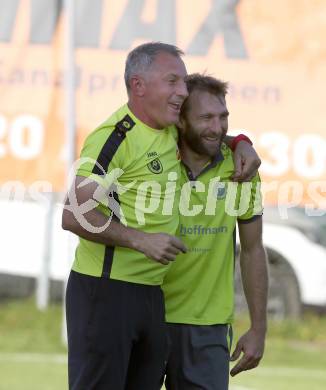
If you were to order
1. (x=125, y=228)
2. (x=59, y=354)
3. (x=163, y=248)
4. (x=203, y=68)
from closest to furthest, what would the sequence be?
(x=163, y=248)
(x=125, y=228)
(x=59, y=354)
(x=203, y=68)

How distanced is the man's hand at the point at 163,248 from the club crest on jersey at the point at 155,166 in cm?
39

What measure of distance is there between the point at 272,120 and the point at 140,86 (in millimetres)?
5302

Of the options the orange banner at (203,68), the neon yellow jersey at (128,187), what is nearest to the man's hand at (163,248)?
the neon yellow jersey at (128,187)

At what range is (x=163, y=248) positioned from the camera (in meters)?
4.09

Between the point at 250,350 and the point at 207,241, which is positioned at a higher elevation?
the point at 207,241

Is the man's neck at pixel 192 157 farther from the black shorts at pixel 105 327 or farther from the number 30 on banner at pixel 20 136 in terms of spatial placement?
the number 30 on banner at pixel 20 136

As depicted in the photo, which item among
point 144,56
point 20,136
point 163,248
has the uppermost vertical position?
point 20,136

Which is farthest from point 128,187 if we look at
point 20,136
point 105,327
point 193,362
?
point 20,136

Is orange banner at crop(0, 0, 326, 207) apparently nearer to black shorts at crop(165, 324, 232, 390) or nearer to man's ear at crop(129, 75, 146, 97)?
black shorts at crop(165, 324, 232, 390)

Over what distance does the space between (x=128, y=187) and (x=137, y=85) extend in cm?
41

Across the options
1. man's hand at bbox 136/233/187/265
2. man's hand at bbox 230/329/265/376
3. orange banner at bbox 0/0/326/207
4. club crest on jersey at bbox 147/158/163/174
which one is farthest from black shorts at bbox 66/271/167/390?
orange banner at bbox 0/0/326/207

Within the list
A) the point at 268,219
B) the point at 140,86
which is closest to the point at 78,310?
the point at 140,86

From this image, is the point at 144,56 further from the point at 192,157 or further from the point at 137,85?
the point at 192,157

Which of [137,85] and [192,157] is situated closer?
[137,85]
